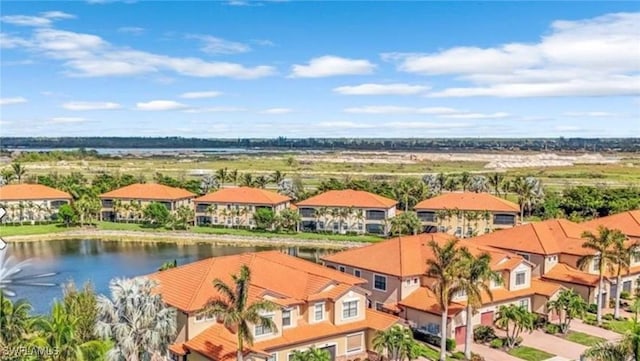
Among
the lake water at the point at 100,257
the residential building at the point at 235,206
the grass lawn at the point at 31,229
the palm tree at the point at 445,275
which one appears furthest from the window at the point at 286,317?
the grass lawn at the point at 31,229

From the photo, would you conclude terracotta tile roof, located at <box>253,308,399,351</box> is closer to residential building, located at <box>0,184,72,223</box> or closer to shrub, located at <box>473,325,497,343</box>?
shrub, located at <box>473,325,497,343</box>

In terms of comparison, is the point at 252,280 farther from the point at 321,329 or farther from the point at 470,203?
the point at 470,203

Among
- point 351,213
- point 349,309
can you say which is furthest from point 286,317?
point 351,213

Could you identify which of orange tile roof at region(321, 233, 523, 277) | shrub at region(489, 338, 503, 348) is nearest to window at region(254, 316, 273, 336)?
orange tile roof at region(321, 233, 523, 277)

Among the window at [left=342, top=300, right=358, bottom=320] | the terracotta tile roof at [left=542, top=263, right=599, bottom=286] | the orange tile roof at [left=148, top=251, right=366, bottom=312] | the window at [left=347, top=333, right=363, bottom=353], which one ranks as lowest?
the window at [left=347, top=333, right=363, bottom=353]

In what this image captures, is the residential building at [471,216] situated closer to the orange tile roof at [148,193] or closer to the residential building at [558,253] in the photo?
the residential building at [558,253]

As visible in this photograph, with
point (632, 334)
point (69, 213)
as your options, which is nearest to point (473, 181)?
point (69, 213)
